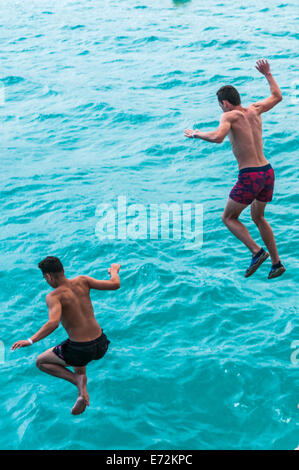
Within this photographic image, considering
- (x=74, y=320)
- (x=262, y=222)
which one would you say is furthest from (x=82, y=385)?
(x=262, y=222)

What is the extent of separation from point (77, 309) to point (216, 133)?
127 inches

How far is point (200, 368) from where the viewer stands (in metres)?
12.2

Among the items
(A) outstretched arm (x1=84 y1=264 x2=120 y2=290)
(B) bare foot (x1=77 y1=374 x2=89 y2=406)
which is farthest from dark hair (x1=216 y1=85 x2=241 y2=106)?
(B) bare foot (x1=77 y1=374 x2=89 y2=406)

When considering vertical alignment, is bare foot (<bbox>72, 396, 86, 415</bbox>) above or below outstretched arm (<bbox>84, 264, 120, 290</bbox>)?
below

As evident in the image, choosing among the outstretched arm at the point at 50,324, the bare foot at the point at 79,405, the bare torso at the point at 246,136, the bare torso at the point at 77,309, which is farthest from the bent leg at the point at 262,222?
the bare foot at the point at 79,405

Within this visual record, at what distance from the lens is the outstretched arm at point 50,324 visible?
813 centimetres

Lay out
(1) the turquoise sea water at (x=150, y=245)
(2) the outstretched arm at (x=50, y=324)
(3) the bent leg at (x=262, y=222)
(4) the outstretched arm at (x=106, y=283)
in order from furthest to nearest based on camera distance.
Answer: (1) the turquoise sea water at (x=150, y=245) → (3) the bent leg at (x=262, y=222) → (4) the outstretched arm at (x=106, y=283) → (2) the outstretched arm at (x=50, y=324)

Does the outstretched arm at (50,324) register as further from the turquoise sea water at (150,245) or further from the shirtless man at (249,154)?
the turquoise sea water at (150,245)

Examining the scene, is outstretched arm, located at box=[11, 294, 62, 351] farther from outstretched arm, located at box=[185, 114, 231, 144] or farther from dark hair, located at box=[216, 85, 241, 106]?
dark hair, located at box=[216, 85, 241, 106]

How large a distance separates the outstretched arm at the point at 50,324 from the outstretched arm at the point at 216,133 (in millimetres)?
2996

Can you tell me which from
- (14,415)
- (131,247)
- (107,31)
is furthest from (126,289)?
(107,31)

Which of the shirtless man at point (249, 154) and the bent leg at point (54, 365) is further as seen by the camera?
the bent leg at point (54, 365)

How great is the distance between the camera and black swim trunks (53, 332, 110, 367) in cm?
926
